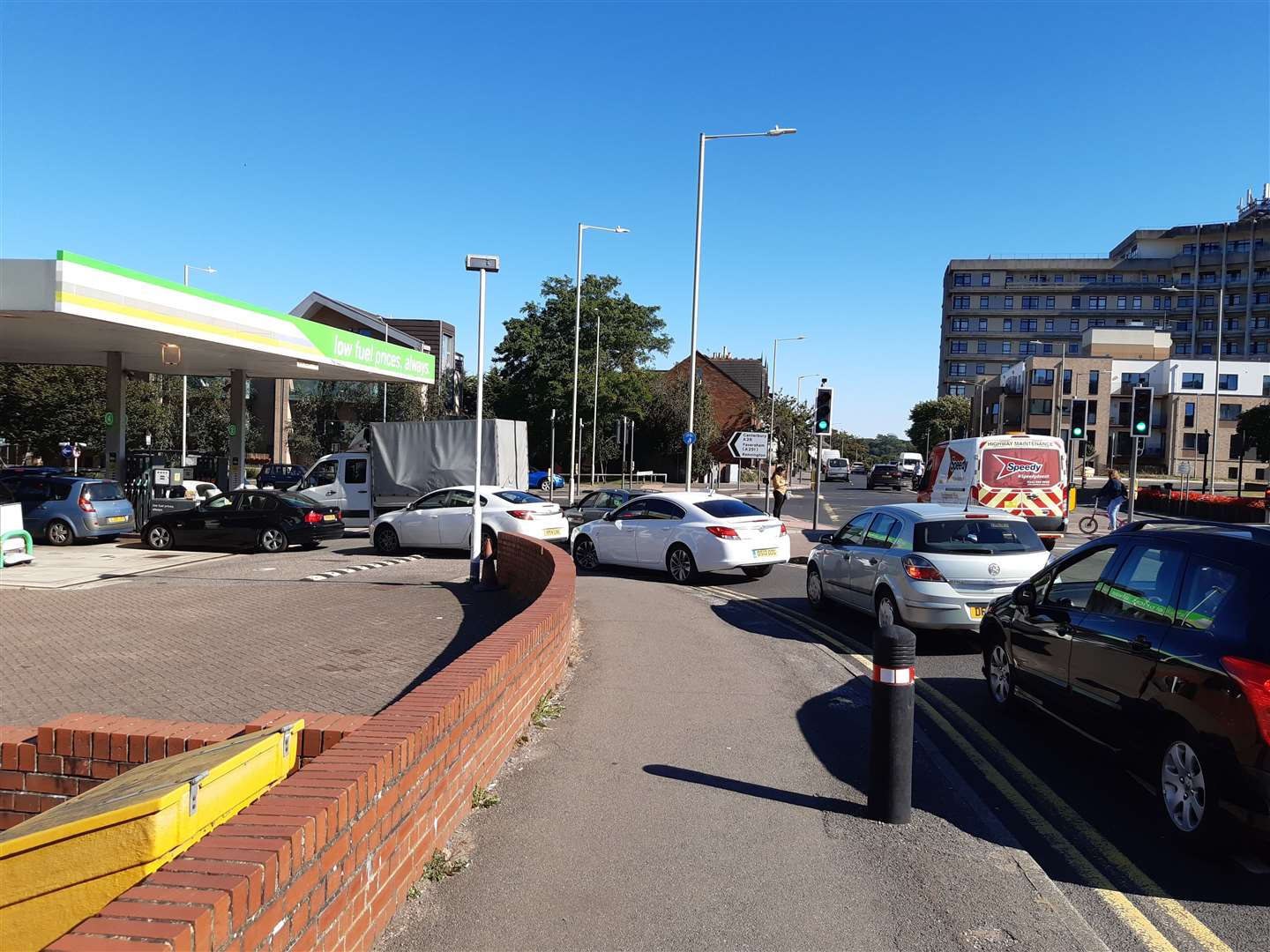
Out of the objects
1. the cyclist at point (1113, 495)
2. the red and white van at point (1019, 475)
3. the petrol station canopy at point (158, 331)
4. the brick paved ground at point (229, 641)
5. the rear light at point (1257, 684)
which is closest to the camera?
the rear light at point (1257, 684)

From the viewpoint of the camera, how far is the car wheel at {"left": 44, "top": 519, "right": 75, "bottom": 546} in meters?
20.5

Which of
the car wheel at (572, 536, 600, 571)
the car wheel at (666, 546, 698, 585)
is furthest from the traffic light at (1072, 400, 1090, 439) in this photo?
the car wheel at (572, 536, 600, 571)

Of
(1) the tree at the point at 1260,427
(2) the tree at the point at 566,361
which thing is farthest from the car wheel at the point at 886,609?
(1) the tree at the point at 1260,427

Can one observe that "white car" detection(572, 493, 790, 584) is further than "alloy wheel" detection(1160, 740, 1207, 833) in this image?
Yes

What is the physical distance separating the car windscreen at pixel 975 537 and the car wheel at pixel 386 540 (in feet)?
38.5

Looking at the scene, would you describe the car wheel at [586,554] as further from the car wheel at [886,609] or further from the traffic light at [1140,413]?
the traffic light at [1140,413]

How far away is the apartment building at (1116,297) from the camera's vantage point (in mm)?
111000

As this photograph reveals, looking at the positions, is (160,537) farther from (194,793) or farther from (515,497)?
(194,793)

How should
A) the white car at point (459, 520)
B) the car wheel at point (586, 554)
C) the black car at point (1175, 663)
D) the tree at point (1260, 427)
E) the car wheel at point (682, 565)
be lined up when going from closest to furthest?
1. the black car at point (1175, 663)
2. the car wheel at point (682, 565)
3. the car wheel at point (586, 554)
4. the white car at point (459, 520)
5. the tree at point (1260, 427)

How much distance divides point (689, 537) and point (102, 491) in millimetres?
13924

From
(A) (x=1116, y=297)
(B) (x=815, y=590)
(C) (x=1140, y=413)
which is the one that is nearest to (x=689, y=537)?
(B) (x=815, y=590)

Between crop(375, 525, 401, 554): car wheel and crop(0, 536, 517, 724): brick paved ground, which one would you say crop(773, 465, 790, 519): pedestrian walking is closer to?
crop(375, 525, 401, 554): car wheel

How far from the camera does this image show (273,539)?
64.4ft

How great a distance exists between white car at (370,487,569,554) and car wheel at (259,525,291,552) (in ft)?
6.37
